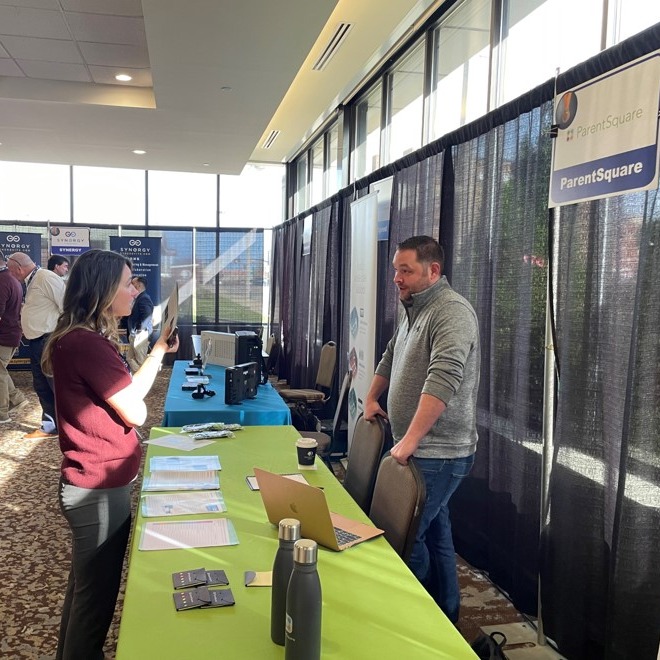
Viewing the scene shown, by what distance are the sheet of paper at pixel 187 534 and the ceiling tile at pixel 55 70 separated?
432cm

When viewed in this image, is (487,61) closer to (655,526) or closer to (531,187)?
(531,187)

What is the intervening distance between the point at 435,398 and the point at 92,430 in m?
1.16

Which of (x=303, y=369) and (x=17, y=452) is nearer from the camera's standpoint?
(x=17, y=452)

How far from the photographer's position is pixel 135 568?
1522mm

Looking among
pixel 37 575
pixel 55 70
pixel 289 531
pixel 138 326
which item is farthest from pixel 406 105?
pixel 138 326

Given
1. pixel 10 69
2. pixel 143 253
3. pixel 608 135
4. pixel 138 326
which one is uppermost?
pixel 10 69

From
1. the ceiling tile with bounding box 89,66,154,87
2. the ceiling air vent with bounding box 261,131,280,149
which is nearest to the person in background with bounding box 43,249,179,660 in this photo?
the ceiling tile with bounding box 89,66,154,87

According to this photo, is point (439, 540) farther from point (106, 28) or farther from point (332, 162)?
point (332, 162)

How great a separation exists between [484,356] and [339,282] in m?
2.89

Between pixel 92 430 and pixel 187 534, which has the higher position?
pixel 92 430

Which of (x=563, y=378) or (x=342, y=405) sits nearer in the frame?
(x=563, y=378)

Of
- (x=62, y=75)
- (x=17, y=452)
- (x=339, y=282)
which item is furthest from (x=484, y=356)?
(x=62, y=75)

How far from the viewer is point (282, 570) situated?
1.18m

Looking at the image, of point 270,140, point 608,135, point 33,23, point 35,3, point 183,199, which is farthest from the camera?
point 183,199
